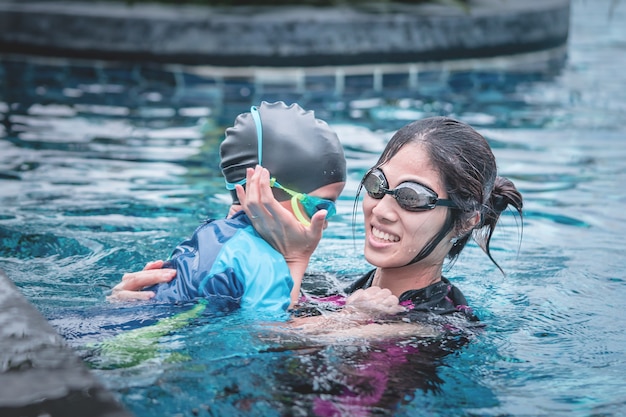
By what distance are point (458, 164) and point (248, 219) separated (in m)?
0.89

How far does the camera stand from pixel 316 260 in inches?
220

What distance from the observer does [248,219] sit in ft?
13.0

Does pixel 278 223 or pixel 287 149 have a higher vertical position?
pixel 287 149

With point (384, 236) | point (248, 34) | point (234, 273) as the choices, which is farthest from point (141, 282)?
point (248, 34)

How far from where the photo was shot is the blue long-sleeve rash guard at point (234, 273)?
3.69 metres

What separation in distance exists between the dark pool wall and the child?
0.80 meters

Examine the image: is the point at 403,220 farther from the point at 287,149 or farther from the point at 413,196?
the point at 287,149

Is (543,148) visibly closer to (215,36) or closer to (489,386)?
(215,36)

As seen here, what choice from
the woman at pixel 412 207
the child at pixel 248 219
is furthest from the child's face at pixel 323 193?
the woman at pixel 412 207

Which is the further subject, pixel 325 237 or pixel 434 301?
pixel 325 237

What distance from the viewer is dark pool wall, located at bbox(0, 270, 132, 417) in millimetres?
2531

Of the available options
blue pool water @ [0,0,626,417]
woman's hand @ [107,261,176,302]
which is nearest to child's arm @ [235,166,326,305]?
blue pool water @ [0,0,626,417]

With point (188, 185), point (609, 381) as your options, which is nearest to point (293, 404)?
point (609, 381)

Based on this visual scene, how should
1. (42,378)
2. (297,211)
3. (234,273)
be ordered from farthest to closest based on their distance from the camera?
1. (297,211)
2. (234,273)
3. (42,378)
